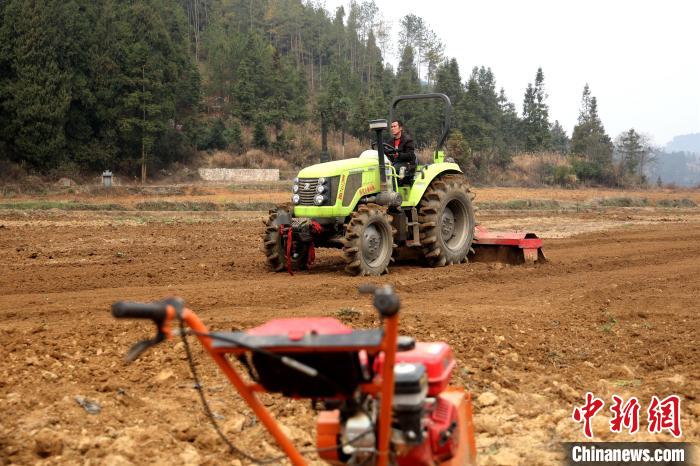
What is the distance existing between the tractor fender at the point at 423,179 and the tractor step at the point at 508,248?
1246mm

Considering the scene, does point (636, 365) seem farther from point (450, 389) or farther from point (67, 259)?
point (67, 259)

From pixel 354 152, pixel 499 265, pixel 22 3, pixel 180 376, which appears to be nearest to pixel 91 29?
pixel 22 3

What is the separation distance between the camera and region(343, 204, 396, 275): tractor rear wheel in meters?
9.81

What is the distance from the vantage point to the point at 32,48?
3562 centimetres

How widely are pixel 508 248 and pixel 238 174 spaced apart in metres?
34.6

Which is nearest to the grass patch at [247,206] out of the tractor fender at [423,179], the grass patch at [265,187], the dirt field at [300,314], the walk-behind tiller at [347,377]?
the grass patch at [265,187]

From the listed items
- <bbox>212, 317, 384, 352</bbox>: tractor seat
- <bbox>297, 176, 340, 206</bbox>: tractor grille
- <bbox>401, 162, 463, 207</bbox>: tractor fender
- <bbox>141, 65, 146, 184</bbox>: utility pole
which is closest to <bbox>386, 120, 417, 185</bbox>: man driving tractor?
<bbox>401, 162, 463, 207</bbox>: tractor fender

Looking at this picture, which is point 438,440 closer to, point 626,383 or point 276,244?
point 626,383

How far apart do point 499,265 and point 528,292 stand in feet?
7.27

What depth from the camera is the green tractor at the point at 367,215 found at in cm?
1004

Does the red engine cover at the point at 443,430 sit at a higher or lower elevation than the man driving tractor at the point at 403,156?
lower

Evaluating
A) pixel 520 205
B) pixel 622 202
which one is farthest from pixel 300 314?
pixel 622 202

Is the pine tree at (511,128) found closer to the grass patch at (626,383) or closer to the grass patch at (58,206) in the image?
the grass patch at (58,206)

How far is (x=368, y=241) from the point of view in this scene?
33.0ft
